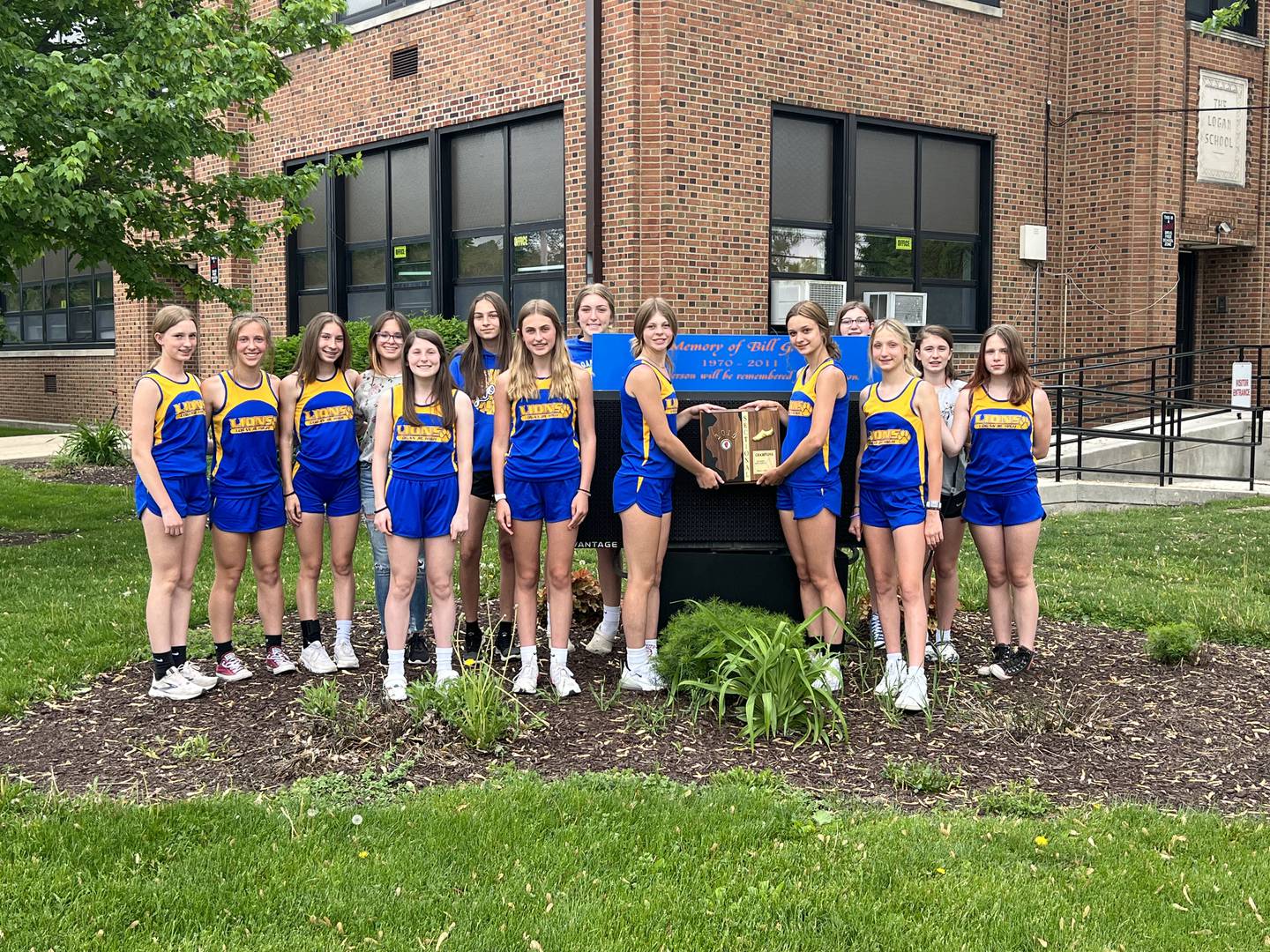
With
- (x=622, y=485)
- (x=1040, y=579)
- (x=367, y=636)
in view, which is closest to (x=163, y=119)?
(x=367, y=636)

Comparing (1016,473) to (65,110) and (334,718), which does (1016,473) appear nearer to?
(334,718)

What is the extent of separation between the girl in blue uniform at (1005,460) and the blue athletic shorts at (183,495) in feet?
12.0

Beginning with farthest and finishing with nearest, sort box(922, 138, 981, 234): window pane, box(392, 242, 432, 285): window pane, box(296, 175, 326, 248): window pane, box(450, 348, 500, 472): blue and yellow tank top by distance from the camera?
1. box(296, 175, 326, 248): window pane
2. box(392, 242, 432, 285): window pane
3. box(922, 138, 981, 234): window pane
4. box(450, 348, 500, 472): blue and yellow tank top

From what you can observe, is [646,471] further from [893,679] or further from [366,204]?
[366,204]

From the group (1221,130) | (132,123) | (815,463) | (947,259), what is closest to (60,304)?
(947,259)

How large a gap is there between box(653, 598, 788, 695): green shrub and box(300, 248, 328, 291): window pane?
485 inches

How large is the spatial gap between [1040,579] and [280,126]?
1241 centimetres

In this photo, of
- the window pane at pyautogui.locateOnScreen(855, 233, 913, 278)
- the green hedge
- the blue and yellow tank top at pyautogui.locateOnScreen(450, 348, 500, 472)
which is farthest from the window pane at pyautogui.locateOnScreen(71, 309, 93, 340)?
the blue and yellow tank top at pyautogui.locateOnScreen(450, 348, 500, 472)

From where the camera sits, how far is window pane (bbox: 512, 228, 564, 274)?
13.8 m

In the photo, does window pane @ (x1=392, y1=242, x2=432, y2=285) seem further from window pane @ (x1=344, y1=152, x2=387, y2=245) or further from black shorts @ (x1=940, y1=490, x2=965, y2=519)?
black shorts @ (x1=940, y1=490, x2=965, y2=519)

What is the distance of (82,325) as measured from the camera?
77.7 feet

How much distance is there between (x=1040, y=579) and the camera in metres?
8.91

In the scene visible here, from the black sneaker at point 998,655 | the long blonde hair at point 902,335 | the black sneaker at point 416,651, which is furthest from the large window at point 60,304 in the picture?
the black sneaker at point 998,655

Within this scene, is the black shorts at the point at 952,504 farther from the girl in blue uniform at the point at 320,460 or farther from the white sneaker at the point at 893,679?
the girl in blue uniform at the point at 320,460
